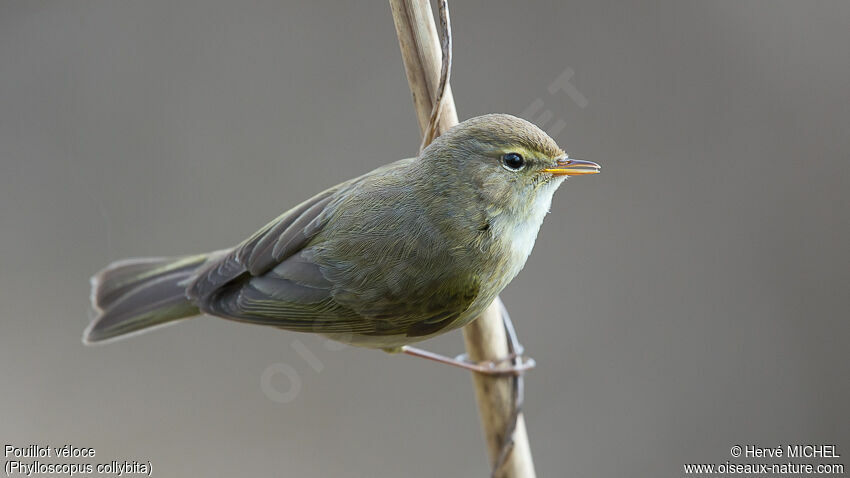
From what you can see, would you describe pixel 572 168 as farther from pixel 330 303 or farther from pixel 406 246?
pixel 330 303

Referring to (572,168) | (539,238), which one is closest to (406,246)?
(572,168)

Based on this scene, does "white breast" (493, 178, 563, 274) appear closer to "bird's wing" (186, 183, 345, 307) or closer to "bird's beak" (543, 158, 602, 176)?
"bird's beak" (543, 158, 602, 176)

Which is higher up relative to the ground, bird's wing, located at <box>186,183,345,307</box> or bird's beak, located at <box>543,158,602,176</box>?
bird's beak, located at <box>543,158,602,176</box>

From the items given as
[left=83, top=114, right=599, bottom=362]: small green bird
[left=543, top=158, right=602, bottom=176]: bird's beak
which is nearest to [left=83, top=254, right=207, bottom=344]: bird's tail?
[left=83, top=114, right=599, bottom=362]: small green bird

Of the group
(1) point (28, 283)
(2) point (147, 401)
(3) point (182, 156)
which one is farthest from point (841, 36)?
(1) point (28, 283)

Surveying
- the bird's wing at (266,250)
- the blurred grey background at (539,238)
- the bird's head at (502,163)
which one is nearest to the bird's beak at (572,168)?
the bird's head at (502,163)
